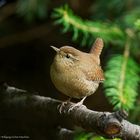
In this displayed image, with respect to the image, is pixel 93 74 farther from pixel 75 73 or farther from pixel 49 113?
pixel 49 113

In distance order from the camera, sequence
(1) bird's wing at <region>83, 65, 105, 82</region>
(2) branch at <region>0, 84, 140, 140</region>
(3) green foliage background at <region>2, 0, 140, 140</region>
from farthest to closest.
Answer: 1. (1) bird's wing at <region>83, 65, 105, 82</region>
2. (3) green foliage background at <region>2, 0, 140, 140</region>
3. (2) branch at <region>0, 84, 140, 140</region>

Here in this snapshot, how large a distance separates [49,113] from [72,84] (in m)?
0.27

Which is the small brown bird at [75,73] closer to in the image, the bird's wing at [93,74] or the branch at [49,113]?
the bird's wing at [93,74]

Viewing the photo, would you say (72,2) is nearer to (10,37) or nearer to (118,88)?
(10,37)

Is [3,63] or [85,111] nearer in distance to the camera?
[85,111]

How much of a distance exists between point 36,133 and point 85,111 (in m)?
0.33

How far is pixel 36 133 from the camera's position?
189cm

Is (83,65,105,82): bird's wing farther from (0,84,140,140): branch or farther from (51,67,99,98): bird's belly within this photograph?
(0,84,140,140): branch

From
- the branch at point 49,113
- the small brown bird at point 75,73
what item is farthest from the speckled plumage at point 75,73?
the branch at point 49,113

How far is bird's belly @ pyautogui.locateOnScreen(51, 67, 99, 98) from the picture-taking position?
209 cm

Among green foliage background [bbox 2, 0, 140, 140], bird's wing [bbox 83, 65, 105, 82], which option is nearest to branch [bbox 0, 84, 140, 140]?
green foliage background [bbox 2, 0, 140, 140]

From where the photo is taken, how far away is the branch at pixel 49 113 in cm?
150

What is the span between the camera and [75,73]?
219 centimetres

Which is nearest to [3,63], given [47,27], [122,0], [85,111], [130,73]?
[47,27]
